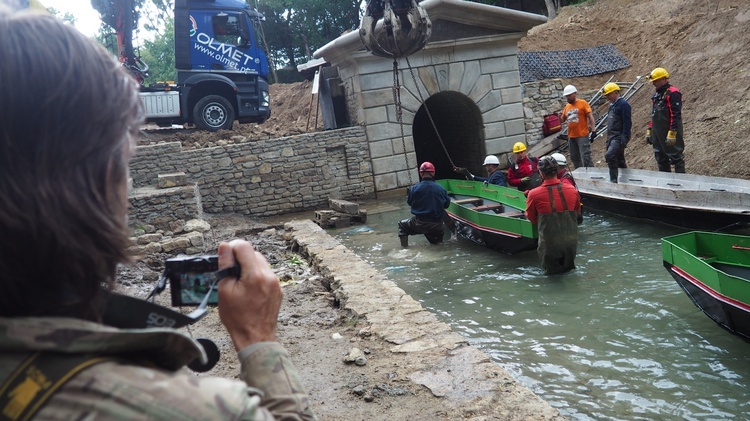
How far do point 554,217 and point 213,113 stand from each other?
1145cm

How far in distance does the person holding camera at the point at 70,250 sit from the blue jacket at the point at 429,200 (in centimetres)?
910

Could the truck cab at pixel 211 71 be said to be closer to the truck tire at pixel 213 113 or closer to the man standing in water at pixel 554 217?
the truck tire at pixel 213 113

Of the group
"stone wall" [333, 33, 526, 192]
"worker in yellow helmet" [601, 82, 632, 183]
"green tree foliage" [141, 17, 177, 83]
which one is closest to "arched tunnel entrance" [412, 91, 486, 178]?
"stone wall" [333, 33, 526, 192]

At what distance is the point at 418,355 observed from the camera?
13.3 feet

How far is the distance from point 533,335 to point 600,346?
64 cm

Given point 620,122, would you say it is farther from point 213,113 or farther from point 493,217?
point 213,113

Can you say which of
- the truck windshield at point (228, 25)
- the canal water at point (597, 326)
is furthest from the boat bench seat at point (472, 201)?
the truck windshield at point (228, 25)

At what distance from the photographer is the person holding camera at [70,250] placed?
78cm

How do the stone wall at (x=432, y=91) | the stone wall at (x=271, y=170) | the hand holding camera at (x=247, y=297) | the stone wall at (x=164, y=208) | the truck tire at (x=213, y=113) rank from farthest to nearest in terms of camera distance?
1. the truck tire at (x=213, y=113)
2. the stone wall at (x=432, y=91)
3. the stone wall at (x=271, y=170)
4. the stone wall at (x=164, y=208)
5. the hand holding camera at (x=247, y=297)

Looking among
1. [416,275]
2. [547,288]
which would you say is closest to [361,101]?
[416,275]

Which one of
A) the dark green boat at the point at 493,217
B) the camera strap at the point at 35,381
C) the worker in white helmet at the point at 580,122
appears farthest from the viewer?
the worker in white helmet at the point at 580,122

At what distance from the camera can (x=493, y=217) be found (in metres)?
8.98

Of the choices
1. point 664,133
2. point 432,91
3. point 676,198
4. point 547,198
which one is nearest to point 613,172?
point 664,133

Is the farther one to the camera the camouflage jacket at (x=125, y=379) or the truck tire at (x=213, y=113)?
the truck tire at (x=213, y=113)
